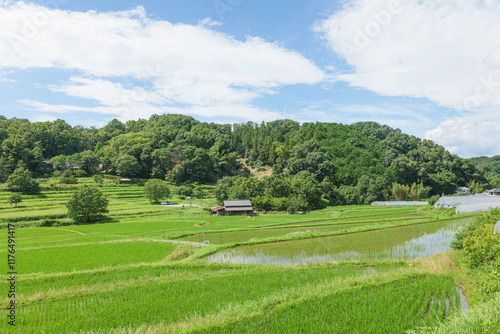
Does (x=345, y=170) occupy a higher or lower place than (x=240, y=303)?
higher

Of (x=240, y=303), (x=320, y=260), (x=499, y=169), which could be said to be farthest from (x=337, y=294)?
(x=499, y=169)

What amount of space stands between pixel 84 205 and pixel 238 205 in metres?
25.2

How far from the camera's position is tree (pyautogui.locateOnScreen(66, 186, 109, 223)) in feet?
136

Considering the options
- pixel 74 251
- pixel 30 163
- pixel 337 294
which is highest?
pixel 30 163

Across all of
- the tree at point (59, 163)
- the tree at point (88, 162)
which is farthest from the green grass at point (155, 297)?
the tree at point (59, 163)

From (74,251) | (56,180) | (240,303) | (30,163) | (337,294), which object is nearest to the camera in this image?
(240,303)

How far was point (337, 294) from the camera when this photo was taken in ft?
39.7

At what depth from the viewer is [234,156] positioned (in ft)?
321

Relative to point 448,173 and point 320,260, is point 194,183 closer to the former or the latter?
point 320,260

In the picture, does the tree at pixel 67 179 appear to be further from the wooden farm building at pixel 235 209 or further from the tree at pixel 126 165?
the wooden farm building at pixel 235 209

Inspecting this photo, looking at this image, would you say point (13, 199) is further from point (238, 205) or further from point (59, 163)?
point (238, 205)

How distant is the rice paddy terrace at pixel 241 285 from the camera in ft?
32.3

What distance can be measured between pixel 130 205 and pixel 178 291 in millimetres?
46420

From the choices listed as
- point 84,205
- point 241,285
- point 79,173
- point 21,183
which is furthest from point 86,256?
point 79,173
